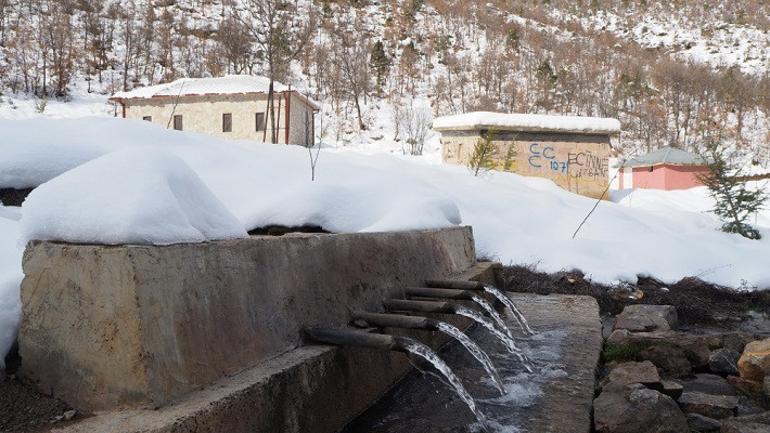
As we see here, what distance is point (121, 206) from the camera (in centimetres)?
199

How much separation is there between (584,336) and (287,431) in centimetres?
320

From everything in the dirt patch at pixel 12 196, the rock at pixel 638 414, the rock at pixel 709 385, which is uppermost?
the dirt patch at pixel 12 196

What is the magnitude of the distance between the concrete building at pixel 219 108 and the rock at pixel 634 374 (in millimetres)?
20827

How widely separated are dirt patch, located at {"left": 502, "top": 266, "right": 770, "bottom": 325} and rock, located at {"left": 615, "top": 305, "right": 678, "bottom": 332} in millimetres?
1030

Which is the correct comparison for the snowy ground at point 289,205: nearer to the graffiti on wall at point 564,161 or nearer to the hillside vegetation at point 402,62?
the graffiti on wall at point 564,161

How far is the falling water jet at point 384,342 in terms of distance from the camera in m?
2.45

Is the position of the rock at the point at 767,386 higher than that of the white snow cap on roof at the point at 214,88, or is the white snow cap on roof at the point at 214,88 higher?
the white snow cap on roof at the point at 214,88

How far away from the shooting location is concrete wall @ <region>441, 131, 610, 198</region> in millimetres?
17706

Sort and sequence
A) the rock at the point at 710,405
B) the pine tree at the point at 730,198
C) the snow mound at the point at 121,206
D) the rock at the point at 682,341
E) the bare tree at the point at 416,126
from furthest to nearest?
the bare tree at the point at 416,126 → the pine tree at the point at 730,198 → the rock at the point at 682,341 → the rock at the point at 710,405 → the snow mound at the point at 121,206

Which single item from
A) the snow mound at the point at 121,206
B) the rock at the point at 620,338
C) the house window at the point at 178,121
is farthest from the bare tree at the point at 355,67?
the snow mound at the point at 121,206

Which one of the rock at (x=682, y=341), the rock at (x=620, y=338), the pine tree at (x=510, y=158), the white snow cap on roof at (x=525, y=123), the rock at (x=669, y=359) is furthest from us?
the white snow cap on roof at (x=525, y=123)

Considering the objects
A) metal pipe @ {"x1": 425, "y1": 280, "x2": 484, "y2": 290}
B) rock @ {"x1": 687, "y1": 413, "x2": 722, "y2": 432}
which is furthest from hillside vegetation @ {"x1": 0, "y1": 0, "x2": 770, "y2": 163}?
rock @ {"x1": 687, "y1": 413, "x2": 722, "y2": 432}

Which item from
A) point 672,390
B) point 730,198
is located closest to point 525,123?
point 730,198

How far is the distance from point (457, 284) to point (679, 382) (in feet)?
6.07
